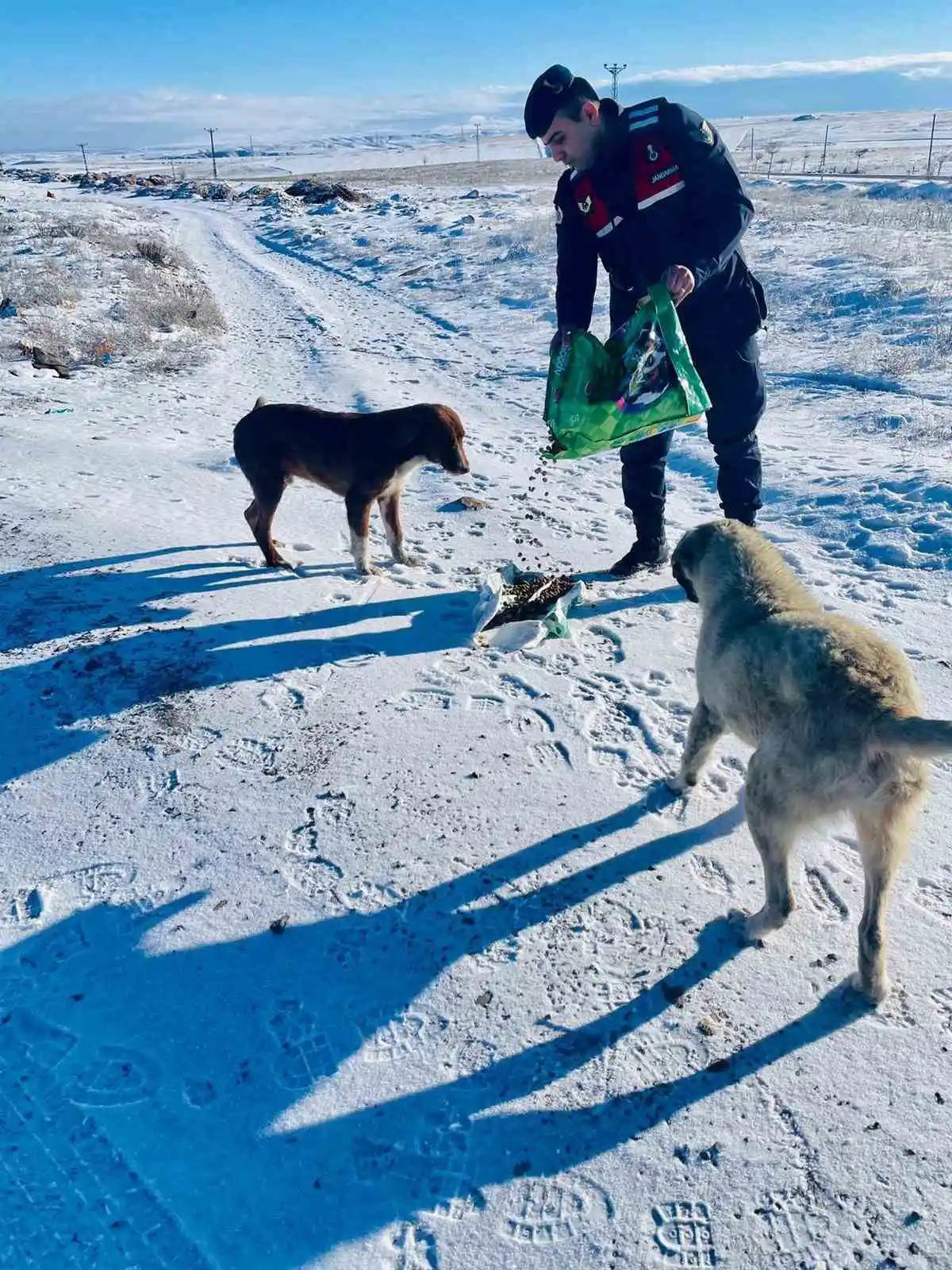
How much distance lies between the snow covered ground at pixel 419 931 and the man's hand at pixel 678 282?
197cm

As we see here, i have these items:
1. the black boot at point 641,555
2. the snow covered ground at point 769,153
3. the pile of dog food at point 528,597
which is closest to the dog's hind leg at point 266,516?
the pile of dog food at point 528,597

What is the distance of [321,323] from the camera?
15.7 m

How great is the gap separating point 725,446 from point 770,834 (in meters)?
3.10

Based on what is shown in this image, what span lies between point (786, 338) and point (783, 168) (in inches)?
2286

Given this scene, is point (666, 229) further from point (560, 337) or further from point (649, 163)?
point (560, 337)

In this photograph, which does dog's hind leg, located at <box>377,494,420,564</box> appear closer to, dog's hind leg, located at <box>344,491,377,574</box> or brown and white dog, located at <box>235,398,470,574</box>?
brown and white dog, located at <box>235,398,470,574</box>

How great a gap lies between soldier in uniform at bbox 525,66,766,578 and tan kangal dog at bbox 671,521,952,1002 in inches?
79.5

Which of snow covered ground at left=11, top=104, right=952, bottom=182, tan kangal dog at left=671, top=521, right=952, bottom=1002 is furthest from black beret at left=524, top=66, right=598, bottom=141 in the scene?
snow covered ground at left=11, top=104, right=952, bottom=182

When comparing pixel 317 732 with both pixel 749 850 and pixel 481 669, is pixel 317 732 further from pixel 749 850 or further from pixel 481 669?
pixel 749 850

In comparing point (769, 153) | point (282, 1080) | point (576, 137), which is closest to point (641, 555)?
point (576, 137)

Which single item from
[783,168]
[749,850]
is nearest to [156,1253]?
[749,850]

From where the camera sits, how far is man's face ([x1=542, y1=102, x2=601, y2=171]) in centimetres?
430

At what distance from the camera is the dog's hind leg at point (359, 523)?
549 centimetres

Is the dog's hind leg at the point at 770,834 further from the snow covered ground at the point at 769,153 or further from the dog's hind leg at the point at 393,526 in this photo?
the snow covered ground at the point at 769,153
